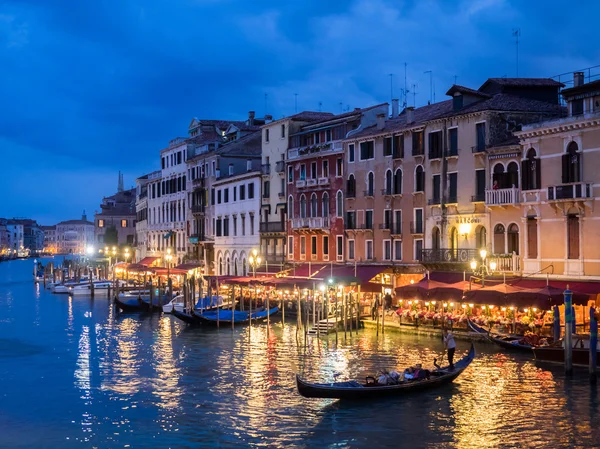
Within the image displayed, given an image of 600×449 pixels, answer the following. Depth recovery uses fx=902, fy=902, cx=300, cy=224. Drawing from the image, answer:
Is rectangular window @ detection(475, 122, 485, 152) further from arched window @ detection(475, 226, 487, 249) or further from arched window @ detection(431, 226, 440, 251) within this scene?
arched window @ detection(431, 226, 440, 251)

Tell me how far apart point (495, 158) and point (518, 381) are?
40.3ft

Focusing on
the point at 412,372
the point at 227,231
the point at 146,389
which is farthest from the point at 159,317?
the point at 412,372

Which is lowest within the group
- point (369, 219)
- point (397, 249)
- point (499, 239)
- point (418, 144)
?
point (397, 249)

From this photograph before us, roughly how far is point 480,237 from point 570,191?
6193mm

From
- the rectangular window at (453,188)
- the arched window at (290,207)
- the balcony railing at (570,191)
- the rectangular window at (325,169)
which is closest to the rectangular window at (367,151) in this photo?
the rectangular window at (325,169)

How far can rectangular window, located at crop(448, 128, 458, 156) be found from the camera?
1523 inches

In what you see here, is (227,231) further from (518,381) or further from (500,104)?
(518,381)

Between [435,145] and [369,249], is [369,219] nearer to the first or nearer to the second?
[369,249]

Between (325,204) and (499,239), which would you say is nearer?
(499,239)

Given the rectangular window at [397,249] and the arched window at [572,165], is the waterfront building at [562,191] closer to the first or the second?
the arched window at [572,165]

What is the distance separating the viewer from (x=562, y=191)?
32.2 metres

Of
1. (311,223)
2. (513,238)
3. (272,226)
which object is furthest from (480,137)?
(272,226)

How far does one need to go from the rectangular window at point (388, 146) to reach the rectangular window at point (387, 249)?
4264 millimetres

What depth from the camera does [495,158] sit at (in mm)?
36281
